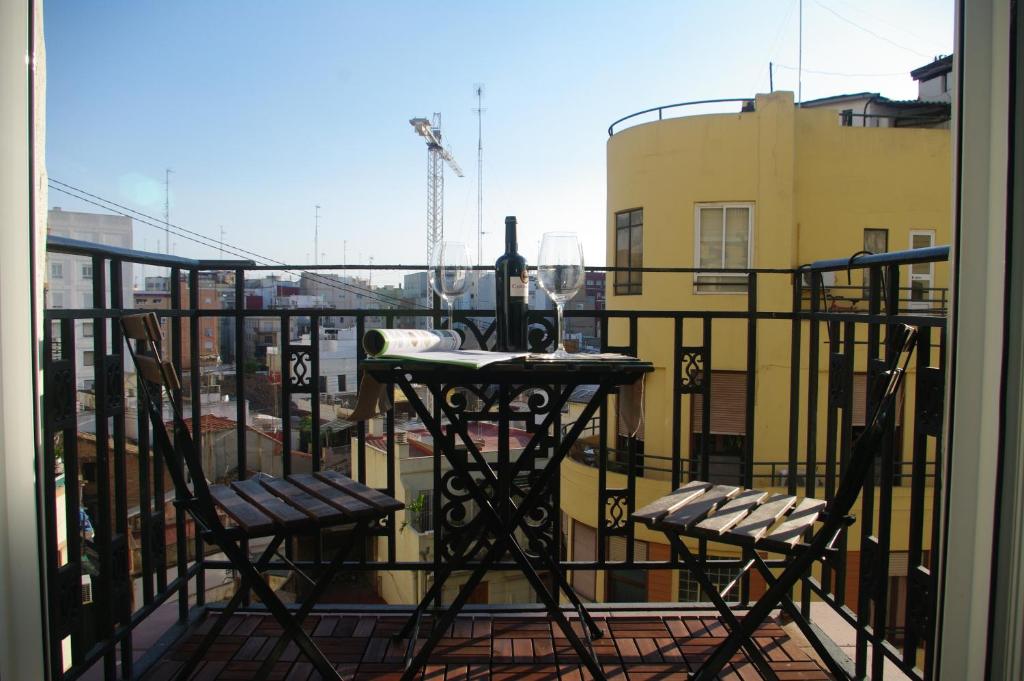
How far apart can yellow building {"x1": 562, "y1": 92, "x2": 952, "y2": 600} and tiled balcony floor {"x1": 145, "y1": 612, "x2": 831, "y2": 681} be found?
8.78 metres

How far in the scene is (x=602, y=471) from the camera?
230 cm

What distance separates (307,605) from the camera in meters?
1.66

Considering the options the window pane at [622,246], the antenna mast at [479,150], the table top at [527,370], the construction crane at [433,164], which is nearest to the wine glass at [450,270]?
the table top at [527,370]

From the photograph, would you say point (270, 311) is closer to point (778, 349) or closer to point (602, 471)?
point (602, 471)

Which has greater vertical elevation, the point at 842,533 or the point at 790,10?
the point at 790,10

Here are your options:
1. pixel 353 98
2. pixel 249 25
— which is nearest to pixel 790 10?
pixel 353 98

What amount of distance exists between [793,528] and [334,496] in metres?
1.25

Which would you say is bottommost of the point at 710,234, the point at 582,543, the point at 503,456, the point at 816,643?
the point at 582,543

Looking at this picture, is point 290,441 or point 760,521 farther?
point 290,441

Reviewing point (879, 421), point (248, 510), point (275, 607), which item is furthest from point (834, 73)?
point (275, 607)

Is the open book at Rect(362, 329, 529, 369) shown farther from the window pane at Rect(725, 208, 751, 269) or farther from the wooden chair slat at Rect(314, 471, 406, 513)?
the window pane at Rect(725, 208, 751, 269)

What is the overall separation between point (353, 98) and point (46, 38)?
9.64 meters

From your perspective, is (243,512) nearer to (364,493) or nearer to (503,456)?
(364,493)

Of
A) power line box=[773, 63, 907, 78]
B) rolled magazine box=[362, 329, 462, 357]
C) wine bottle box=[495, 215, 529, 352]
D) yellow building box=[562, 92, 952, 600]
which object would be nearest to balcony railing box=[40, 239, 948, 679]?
wine bottle box=[495, 215, 529, 352]
